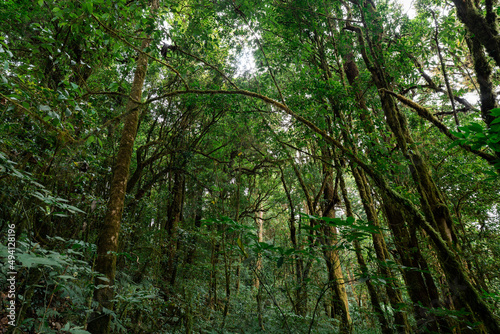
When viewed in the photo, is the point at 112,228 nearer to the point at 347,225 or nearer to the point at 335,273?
the point at 347,225

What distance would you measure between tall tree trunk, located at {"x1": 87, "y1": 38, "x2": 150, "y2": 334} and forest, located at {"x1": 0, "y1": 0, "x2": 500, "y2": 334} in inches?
0.9

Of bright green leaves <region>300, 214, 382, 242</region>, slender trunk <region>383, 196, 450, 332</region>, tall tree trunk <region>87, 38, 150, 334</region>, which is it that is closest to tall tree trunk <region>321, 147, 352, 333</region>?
slender trunk <region>383, 196, 450, 332</region>

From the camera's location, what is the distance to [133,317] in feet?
13.6

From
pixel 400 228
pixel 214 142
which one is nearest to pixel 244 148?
pixel 214 142

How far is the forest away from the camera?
1865 millimetres

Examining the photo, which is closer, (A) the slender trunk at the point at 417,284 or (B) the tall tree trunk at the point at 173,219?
(A) the slender trunk at the point at 417,284

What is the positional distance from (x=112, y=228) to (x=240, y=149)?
483 cm

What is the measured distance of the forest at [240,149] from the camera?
187 centimetres

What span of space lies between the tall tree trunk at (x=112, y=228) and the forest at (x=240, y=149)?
0.02 metres

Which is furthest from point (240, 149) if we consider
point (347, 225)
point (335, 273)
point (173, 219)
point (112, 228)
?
point (347, 225)

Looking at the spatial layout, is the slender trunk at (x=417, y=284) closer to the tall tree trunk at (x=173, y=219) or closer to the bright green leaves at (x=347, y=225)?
the bright green leaves at (x=347, y=225)

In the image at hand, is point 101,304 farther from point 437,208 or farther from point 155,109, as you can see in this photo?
point 155,109

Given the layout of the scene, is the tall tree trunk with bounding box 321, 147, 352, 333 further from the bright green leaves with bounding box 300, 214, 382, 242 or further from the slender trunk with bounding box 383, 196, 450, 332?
the bright green leaves with bounding box 300, 214, 382, 242

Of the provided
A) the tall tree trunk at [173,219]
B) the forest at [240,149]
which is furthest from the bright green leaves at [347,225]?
the tall tree trunk at [173,219]
